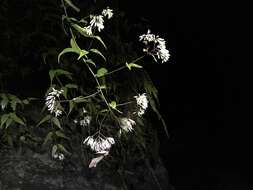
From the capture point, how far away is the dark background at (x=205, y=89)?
379 centimetres

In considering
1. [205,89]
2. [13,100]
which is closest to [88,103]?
[13,100]

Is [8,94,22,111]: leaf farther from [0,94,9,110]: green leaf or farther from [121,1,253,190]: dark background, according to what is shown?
[121,1,253,190]: dark background

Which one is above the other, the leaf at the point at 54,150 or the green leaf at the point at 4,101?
the green leaf at the point at 4,101

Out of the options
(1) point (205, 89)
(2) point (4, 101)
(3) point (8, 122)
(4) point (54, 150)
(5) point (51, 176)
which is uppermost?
(1) point (205, 89)

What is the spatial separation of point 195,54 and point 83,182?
101 inches

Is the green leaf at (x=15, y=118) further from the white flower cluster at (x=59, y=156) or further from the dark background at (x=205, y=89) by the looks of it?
the dark background at (x=205, y=89)

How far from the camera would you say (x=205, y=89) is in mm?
4359

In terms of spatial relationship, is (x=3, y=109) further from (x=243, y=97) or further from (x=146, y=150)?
(x=243, y=97)

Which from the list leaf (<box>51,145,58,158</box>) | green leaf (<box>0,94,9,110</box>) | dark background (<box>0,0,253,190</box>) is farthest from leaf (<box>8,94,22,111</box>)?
dark background (<box>0,0,253,190</box>)

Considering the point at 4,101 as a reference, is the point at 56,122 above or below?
below

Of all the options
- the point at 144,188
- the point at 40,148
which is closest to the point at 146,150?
the point at 144,188

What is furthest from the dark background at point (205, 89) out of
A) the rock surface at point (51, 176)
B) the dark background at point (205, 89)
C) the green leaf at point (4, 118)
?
the green leaf at point (4, 118)

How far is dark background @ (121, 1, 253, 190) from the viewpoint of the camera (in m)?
3.79

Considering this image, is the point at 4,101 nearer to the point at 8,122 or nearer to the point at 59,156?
the point at 8,122
